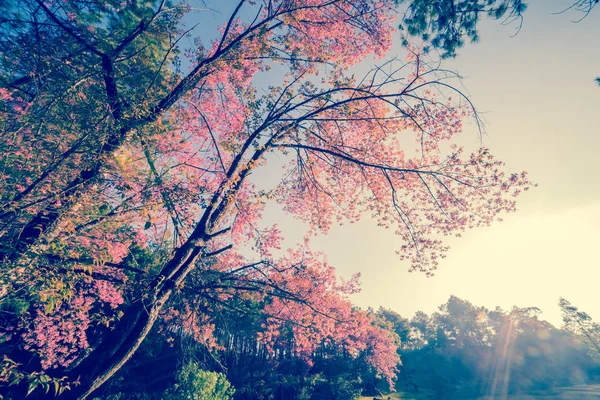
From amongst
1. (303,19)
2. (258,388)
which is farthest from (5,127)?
(258,388)

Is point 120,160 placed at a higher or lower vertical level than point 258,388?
higher

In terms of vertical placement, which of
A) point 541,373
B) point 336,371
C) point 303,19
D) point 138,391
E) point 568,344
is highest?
point 568,344

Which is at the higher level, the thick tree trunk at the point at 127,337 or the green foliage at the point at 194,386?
the thick tree trunk at the point at 127,337

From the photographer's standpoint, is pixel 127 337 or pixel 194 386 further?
pixel 194 386

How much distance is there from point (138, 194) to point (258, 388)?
26.8 metres

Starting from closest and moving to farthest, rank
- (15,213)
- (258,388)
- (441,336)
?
(15,213) → (258,388) → (441,336)

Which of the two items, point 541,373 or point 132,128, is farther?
point 541,373

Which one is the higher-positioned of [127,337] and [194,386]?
[127,337]

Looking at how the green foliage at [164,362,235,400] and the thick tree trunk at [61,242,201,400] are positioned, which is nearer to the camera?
the thick tree trunk at [61,242,201,400]

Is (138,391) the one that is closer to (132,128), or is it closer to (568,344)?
(132,128)

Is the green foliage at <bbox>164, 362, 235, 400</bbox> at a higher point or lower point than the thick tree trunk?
lower

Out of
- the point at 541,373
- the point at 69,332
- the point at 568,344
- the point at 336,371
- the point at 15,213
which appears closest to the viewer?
the point at 15,213

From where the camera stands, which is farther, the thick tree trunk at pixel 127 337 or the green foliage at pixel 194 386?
the green foliage at pixel 194 386

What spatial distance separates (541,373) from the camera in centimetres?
4506
